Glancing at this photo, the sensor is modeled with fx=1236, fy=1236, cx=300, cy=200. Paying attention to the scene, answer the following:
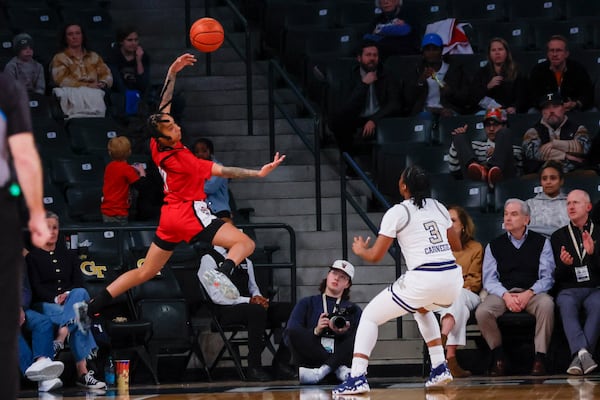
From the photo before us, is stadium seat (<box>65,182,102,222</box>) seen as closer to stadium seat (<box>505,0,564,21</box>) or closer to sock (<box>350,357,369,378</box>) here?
sock (<box>350,357,369,378</box>)

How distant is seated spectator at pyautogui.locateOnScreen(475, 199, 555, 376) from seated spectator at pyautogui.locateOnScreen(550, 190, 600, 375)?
12 centimetres

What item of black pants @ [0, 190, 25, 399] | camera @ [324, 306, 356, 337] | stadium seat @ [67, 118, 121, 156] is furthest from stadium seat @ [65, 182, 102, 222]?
black pants @ [0, 190, 25, 399]

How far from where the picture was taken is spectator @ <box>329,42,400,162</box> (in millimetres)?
13227

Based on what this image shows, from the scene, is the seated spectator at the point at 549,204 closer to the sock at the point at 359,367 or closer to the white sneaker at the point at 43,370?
the sock at the point at 359,367

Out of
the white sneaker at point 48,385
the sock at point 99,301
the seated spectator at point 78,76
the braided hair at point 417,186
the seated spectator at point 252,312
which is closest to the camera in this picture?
the braided hair at point 417,186

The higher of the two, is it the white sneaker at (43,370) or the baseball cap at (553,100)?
the baseball cap at (553,100)

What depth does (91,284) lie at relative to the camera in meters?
11.2

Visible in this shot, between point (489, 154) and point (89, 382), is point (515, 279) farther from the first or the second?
point (89, 382)

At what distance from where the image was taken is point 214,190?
39.3 ft

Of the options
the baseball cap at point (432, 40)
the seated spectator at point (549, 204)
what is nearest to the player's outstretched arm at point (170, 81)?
the seated spectator at point (549, 204)

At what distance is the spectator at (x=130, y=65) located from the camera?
1386 cm

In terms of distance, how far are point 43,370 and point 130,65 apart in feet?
16.1

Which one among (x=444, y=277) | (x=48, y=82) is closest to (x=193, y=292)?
(x=444, y=277)

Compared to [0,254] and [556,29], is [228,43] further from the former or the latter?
[0,254]
